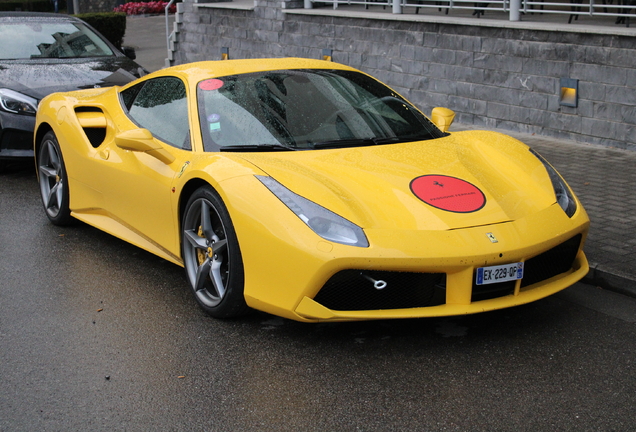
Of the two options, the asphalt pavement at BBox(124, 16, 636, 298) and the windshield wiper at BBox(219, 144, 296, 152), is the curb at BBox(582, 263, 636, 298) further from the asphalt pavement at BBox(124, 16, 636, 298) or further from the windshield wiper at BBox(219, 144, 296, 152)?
the windshield wiper at BBox(219, 144, 296, 152)

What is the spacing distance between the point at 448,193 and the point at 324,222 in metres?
0.73

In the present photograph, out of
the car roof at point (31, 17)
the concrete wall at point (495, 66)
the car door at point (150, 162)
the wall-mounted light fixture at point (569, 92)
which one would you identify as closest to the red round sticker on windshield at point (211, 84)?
the car door at point (150, 162)

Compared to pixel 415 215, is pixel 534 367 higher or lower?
lower

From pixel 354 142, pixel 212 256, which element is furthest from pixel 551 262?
pixel 212 256

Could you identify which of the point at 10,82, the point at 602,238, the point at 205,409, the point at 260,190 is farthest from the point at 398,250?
the point at 10,82

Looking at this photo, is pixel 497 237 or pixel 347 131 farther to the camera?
pixel 347 131

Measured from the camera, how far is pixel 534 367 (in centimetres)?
372

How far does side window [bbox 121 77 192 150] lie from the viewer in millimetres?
4852

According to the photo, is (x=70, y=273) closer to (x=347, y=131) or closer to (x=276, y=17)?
(x=347, y=131)

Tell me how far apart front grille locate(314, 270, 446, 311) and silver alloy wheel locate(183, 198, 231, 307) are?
0.67m

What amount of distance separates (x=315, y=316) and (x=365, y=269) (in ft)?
1.08

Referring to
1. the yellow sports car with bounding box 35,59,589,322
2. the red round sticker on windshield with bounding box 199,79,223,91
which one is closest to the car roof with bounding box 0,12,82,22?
the yellow sports car with bounding box 35,59,589,322

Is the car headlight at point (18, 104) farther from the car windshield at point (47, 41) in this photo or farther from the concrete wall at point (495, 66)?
the concrete wall at point (495, 66)

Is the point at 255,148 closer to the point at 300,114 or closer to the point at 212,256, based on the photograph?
the point at 300,114
